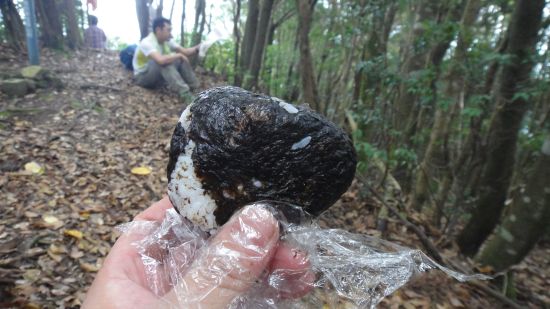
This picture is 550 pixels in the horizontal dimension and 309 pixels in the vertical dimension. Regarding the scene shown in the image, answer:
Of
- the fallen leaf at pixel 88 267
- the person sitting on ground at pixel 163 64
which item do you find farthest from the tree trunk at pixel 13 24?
the fallen leaf at pixel 88 267

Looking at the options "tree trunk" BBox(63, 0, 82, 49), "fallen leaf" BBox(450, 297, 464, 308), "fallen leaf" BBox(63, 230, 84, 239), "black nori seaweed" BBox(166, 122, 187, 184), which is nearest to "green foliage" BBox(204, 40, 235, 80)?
"tree trunk" BBox(63, 0, 82, 49)

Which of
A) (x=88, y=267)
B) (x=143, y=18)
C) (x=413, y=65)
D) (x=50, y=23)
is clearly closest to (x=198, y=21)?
(x=143, y=18)

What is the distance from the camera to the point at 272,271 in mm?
1325

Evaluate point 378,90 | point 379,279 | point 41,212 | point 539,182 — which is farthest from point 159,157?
point 539,182

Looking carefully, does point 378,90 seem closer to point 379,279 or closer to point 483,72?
point 483,72

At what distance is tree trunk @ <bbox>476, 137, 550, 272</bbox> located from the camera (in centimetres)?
269

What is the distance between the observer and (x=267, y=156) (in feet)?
4.30

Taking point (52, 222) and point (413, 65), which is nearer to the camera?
point (52, 222)

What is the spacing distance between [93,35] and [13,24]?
12.2 ft

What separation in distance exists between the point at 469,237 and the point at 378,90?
7.92ft

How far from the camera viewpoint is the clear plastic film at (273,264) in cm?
117

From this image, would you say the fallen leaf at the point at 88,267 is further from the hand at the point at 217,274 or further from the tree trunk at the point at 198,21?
the tree trunk at the point at 198,21

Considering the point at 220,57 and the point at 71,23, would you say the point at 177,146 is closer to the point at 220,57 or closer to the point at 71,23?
the point at 220,57

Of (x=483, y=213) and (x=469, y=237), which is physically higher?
(x=483, y=213)
